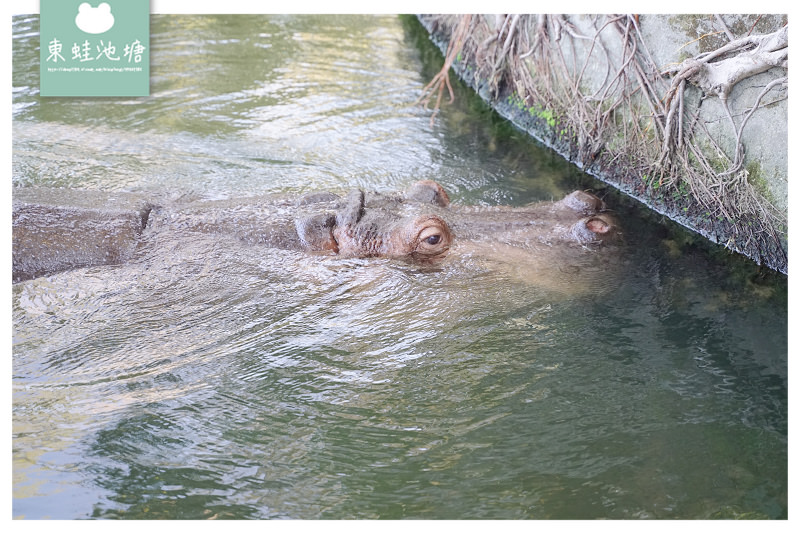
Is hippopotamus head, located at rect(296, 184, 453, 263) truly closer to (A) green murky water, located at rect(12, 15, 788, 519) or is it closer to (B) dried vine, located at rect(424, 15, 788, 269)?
(A) green murky water, located at rect(12, 15, 788, 519)

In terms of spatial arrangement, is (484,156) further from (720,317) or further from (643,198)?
(720,317)

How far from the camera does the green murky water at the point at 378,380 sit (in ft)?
12.3

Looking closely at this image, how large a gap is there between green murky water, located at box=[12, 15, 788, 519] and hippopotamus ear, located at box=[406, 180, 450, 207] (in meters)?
0.69

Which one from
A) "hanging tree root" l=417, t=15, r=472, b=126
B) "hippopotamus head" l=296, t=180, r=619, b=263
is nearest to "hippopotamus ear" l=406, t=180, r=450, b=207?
"hippopotamus head" l=296, t=180, r=619, b=263

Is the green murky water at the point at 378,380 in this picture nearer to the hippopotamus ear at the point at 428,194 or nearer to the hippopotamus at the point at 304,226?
the hippopotamus at the point at 304,226

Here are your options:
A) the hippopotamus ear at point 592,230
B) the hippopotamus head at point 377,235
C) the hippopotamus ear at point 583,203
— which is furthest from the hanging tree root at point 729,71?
the hippopotamus head at point 377,235

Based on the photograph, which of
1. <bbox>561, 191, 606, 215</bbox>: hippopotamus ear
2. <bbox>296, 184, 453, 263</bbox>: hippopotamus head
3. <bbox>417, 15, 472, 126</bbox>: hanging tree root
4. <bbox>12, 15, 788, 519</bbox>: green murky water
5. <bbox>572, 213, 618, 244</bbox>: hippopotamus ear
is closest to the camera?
<bbox>12, 15, 788, 519</bbox>: green murky water

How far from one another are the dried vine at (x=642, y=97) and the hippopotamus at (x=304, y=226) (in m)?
1.12

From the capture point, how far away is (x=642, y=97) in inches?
277

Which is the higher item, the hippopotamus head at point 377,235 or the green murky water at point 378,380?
the hippopotamus head at point 377,235

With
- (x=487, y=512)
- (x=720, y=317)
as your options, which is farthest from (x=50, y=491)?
(x=720, y=317)

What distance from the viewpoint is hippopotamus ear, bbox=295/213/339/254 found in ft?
17.7

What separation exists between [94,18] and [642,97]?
458cm

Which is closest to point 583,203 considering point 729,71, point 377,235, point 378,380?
point 729,71
